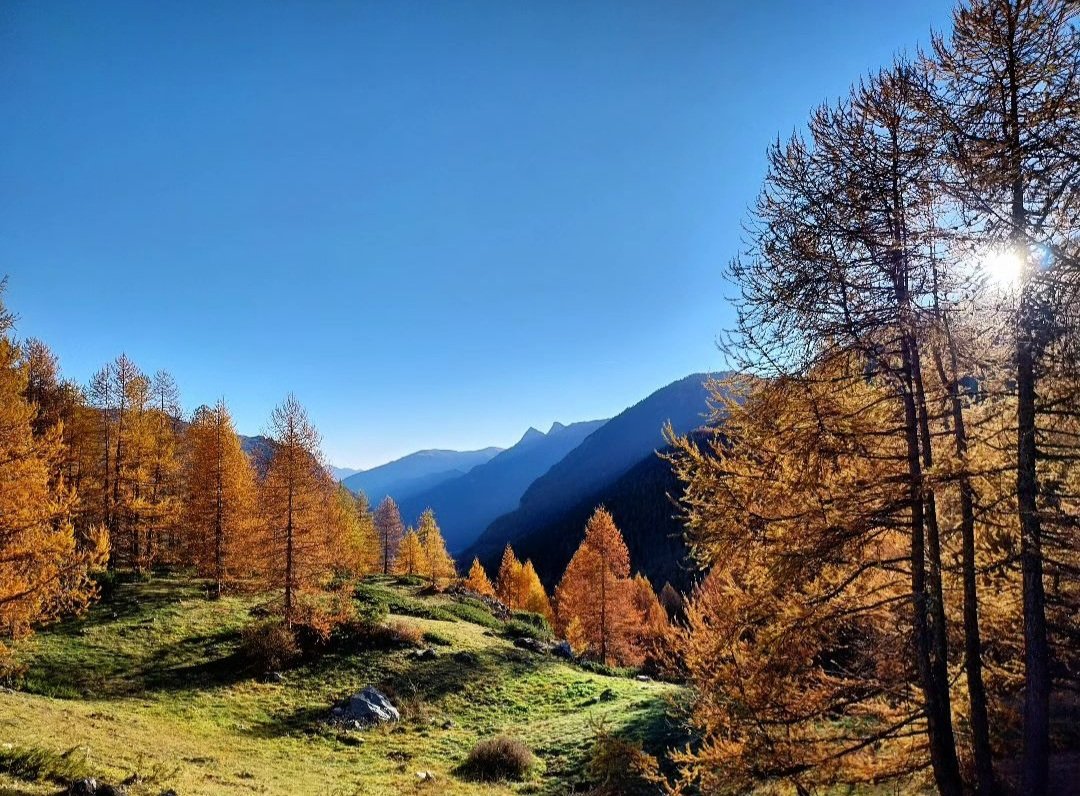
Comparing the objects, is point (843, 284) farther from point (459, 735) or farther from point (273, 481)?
point (273, 481)

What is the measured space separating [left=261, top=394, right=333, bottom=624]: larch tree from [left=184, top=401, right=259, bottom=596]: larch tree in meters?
5.66

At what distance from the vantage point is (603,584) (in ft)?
121

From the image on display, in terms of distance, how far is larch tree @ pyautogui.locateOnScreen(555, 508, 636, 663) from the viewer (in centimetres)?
3738

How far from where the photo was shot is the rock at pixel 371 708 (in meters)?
20.2

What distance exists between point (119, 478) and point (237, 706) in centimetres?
1997

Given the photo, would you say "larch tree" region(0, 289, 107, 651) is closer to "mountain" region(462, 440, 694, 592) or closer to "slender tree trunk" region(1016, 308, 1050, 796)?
"slender tree trunk" region(1016, 308, 1050, 796)

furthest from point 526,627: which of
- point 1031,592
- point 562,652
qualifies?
point 1031,592

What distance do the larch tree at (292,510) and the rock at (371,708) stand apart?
5.88 m

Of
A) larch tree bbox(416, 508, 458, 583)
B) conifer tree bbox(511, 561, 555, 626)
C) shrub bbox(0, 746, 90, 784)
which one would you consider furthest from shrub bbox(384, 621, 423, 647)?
conifer tree bbox(511, 561, 555, 626)

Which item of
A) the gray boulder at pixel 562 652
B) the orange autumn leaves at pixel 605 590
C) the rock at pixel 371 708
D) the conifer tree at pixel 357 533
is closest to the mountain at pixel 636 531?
the conifer tree at pixel 357 533

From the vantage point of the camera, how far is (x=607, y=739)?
9.50 m

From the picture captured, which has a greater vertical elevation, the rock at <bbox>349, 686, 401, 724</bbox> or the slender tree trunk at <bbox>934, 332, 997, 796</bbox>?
the slender tree trunk at <bbox>934, 332, 997, 796</bbox>

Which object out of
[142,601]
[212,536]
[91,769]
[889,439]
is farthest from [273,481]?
[889,439]

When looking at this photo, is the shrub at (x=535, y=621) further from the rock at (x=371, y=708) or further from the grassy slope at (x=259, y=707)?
the rock at (x=371, y=708)
